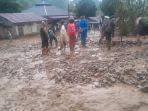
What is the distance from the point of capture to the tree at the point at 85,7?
39719 millimetres

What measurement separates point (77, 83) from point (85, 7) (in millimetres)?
32403

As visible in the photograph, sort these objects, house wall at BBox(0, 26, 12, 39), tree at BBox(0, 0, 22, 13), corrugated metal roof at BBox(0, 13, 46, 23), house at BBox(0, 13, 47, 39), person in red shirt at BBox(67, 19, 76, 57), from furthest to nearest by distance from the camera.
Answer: tree at BBox(0, 0, 22, 13)
house wall at BBox(0, 26, 12, 39)
corrugated metal roof at BBox(0, 13, 46, 23)
house at BBox(0, 13, 47, 39)
person in red shirt at BBox(67, 19, 76, 57)

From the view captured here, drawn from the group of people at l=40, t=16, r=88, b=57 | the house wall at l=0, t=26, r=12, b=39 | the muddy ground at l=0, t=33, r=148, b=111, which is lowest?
the house wall at l=0, t=26, r=12, b=39

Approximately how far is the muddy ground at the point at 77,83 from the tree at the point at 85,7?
2678 centimetres

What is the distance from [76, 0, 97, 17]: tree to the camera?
130 feet

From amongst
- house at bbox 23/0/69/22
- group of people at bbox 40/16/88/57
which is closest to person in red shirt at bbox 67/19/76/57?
group of people at bbox 40/16/88/57

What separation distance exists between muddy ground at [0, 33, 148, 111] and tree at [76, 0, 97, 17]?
26.8m

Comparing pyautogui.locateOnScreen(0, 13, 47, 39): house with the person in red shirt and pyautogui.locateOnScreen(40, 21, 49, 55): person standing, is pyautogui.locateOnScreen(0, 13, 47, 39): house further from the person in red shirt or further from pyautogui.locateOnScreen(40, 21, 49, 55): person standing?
the person in red shirt

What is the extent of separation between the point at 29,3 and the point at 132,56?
52350 millimetres

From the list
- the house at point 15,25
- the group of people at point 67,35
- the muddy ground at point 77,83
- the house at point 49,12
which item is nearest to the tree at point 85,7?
the house at point 49,12

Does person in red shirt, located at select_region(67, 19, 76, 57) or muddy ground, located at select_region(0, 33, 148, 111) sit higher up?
person in red shirt, located at select_region(67, 19, 76, 57)

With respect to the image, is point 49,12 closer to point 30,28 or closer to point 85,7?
point 85,7

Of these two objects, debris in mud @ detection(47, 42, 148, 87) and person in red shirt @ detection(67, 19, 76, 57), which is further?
person in red shirt @ detection(67, 19, 76, 57)

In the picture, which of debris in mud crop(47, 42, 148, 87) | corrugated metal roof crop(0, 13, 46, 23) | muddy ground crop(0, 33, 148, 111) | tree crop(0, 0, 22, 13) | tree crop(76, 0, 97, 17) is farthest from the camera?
tree crop(76, 0, 97, 17)
